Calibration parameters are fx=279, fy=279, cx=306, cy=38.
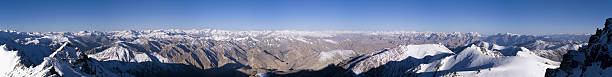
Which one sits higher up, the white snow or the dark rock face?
the dark rock face

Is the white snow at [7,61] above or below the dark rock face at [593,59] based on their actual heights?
below

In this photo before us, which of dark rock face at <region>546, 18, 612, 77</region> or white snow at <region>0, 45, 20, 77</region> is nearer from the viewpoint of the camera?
dark rock face at <region>546, 18, 612, 77</region>

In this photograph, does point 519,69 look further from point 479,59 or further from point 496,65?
point 479,59

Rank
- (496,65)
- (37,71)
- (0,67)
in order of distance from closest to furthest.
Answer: (37,71) → (0,67) → (496,65)

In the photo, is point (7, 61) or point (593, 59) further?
point (7, 61)

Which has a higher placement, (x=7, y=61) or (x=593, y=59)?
(x=593, y=59)

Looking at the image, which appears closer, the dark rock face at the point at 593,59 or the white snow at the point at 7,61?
the dark rock face at the point at 593,59

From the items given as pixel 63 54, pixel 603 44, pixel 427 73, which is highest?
pixel 603 44

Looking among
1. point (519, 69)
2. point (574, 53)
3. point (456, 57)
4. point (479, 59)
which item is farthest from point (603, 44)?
point (456, 57)
